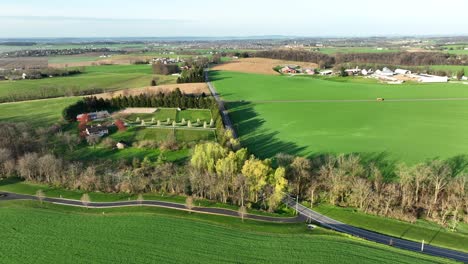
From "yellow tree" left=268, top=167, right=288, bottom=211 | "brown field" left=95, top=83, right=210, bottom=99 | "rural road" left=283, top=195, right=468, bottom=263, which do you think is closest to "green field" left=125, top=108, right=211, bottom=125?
"brown field" left=95, top=83, right=210, bottom=99

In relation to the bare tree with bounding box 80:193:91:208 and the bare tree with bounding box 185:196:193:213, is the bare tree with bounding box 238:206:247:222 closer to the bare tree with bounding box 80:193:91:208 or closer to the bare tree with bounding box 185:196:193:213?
the bare tree with bounding box 185:196:193:213

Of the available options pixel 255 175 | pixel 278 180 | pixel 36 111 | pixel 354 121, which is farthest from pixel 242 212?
pixel 36 111

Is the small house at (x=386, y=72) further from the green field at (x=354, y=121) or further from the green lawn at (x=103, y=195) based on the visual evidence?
the green lawn at (x=103, y=195)

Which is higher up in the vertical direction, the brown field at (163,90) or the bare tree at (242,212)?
the brown field at (163,90)

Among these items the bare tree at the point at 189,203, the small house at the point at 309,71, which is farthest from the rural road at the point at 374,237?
the small house at the point at 309,71

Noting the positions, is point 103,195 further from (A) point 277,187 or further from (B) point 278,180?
(B) point 278,180
